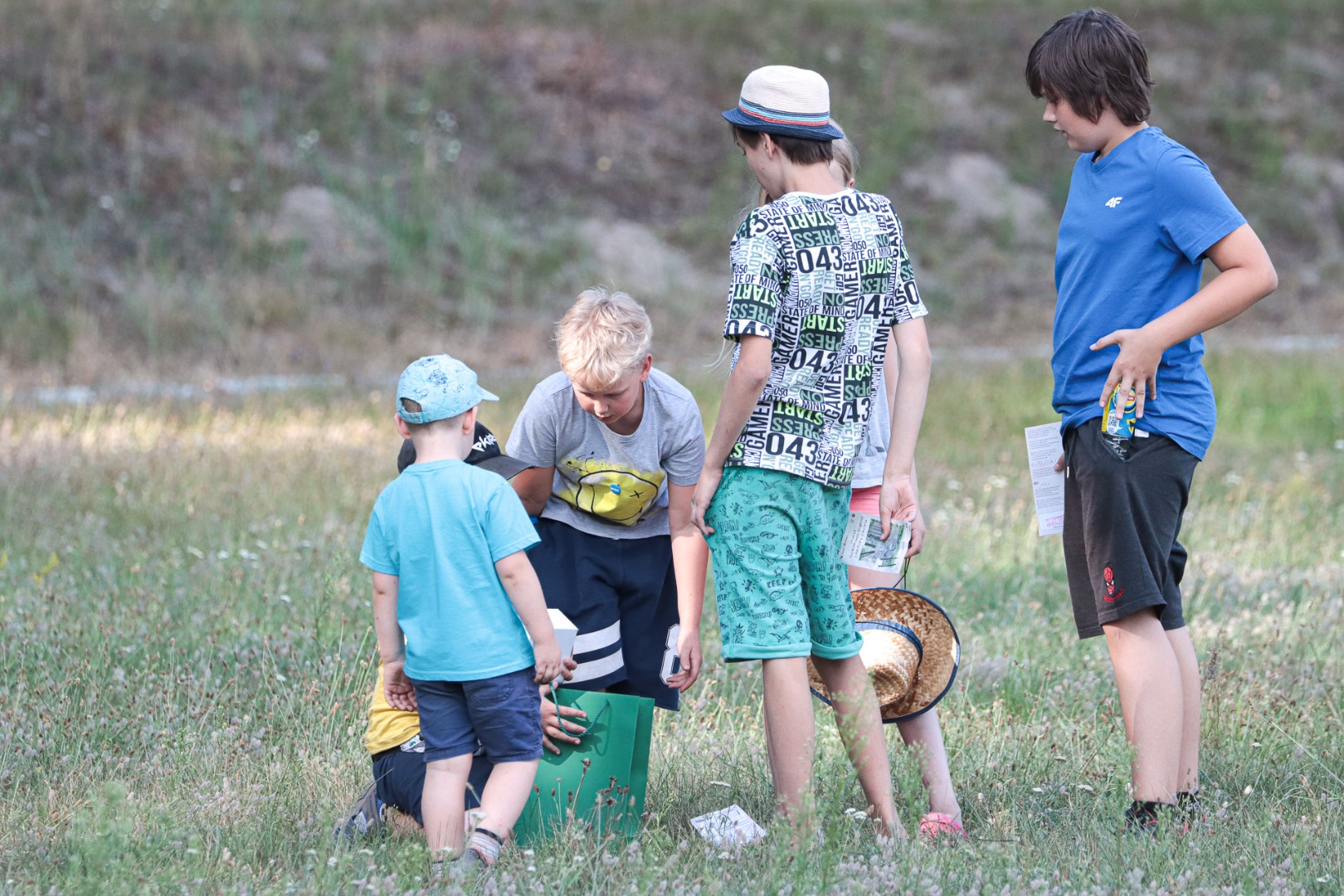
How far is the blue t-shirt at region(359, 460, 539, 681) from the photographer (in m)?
3.38

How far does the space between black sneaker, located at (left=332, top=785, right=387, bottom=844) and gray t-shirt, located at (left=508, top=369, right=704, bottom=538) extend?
0.94 metres

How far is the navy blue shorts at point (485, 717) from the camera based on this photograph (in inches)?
135

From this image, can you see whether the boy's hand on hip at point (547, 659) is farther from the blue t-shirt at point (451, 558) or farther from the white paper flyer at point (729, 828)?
the white paper flyer at point (729, 828)

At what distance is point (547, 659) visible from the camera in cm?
343

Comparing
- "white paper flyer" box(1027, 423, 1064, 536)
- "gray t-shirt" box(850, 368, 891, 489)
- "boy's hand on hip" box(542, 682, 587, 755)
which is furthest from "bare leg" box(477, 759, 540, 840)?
"white paper flyer" box(1027, 423, 1064, 536)

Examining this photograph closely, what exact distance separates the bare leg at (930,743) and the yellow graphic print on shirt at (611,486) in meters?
0.77

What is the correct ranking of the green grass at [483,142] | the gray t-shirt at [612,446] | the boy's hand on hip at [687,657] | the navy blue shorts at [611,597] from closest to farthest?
the boy's hand on hip at [687,657] → the gray t-shirt at [612,446] → the navy blue shorts at [611,597] → the green grass at [483,142]

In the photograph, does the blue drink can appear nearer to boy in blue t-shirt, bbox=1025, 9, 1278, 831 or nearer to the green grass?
boy in blue t-shirt, bbox=1025, 9, 1278, 831

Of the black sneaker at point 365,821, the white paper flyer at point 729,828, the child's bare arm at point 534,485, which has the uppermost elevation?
the child's bare arm at point 534,485

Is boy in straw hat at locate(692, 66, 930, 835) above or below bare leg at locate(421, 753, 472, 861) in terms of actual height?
above

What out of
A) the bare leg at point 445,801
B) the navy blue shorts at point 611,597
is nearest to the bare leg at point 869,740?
the navy blue shorts at point 611,597

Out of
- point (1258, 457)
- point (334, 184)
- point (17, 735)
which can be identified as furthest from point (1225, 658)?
→ point (334, 184)

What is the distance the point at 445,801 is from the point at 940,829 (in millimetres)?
1243

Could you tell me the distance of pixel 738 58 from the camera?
24.4 meters
